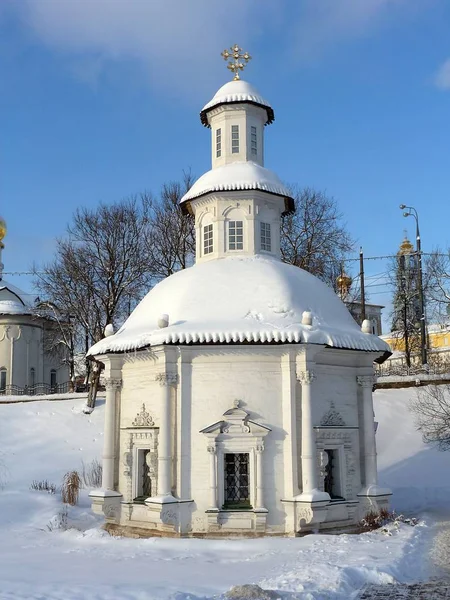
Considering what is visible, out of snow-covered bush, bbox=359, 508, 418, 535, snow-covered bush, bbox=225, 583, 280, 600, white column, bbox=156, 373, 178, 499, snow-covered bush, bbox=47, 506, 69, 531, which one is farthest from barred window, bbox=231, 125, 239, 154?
snow-covered bush, bbox=225, 583, 280, 600

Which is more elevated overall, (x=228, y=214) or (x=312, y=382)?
(x=228, y=214)

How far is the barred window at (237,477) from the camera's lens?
14172 millimetres

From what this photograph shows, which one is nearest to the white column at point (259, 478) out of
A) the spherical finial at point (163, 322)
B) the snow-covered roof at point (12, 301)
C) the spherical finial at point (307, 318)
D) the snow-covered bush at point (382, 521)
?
the snow-covered bush at point (382, 521)

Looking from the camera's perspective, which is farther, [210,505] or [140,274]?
[140,274]

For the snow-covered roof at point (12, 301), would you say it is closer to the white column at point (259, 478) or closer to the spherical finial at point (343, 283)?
the spherical finial at point (343, 283)

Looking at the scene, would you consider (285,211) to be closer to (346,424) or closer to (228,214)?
(228,214)

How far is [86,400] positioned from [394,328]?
24.5m

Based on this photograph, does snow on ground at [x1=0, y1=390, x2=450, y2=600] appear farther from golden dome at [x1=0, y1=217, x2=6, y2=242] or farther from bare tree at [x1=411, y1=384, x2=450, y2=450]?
golden dome at [x1=0, y1=217, x2=6, y2=242]

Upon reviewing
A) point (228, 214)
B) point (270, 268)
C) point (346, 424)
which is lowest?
point (346, 424)

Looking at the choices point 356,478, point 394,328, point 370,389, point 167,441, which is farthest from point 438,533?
point 394,328

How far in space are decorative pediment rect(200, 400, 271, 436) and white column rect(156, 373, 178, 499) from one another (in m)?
0.75

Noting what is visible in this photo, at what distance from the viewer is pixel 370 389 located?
620 inches

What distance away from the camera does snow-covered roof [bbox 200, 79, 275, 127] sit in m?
17.7

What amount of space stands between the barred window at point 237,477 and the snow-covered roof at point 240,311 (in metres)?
2.52
